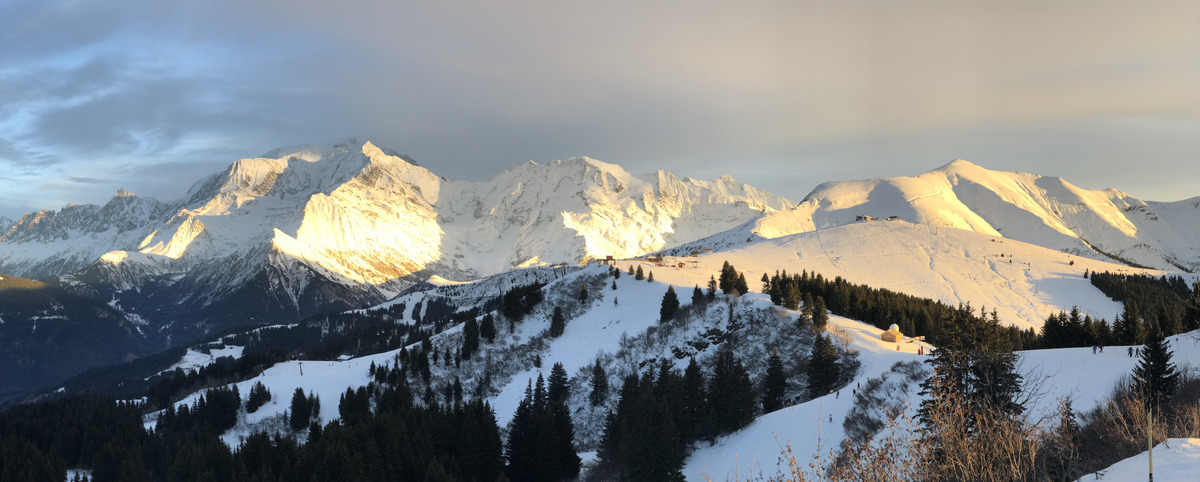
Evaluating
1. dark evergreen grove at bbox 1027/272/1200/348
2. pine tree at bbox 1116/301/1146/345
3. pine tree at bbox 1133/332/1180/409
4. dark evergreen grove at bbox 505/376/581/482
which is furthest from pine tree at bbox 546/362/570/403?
pine tree at bbox 1133/332/1180/409

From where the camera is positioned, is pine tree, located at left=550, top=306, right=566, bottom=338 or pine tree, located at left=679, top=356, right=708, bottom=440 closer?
pine tree, located at left=679, top=356, right=708, bottom=440

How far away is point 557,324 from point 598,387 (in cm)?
2139

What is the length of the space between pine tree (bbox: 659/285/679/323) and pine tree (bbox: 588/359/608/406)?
51.0ft

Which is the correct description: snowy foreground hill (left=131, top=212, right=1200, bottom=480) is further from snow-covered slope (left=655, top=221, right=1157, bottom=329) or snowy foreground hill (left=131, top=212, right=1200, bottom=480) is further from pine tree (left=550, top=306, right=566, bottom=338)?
pine tree (left=550, top=306, right=566, bottom=338)

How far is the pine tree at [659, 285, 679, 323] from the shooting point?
4363 inches

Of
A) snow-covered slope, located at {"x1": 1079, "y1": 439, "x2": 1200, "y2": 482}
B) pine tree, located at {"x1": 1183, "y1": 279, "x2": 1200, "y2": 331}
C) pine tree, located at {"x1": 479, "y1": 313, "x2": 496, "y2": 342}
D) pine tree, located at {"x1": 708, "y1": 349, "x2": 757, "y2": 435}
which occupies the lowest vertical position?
pine tree, located at {"x1": 708, "y1": 349, "x2": 757, "y2": 435}

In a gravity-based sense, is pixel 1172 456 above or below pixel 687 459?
above

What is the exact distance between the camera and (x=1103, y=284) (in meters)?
138

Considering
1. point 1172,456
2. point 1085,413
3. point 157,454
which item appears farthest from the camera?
point 157,454

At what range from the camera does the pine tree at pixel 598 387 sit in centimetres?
9838

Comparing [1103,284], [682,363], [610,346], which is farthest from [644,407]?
[1103,284]

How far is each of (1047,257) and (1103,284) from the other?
27601 mm

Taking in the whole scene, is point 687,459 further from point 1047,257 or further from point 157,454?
point 1047,257

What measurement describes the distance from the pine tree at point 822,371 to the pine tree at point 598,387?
1192 inches
